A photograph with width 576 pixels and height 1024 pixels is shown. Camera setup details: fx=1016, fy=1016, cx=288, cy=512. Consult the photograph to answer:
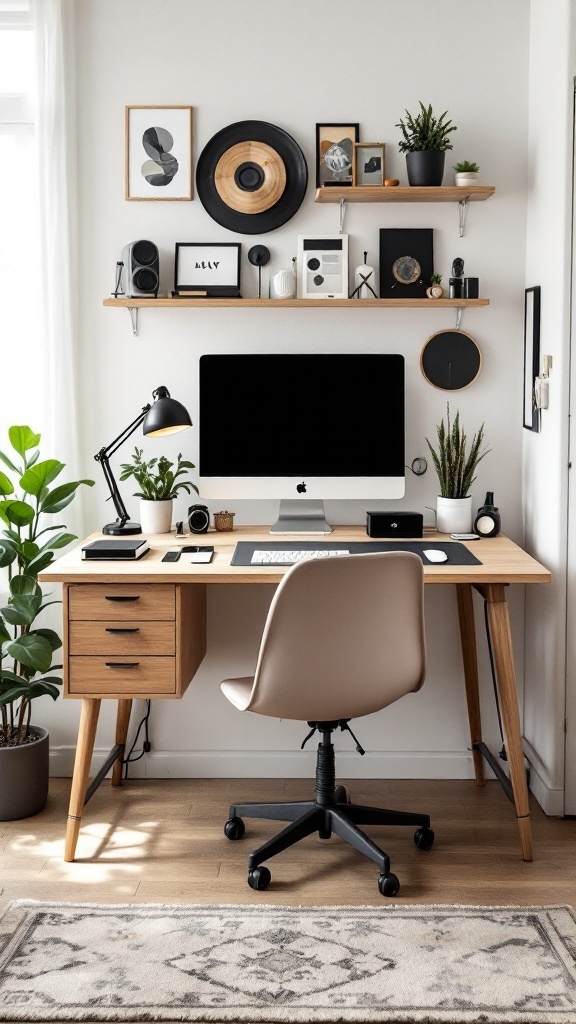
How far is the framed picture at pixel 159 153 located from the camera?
3.19m

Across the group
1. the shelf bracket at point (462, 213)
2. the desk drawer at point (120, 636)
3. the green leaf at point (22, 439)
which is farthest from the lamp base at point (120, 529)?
the shelf bracket at point (462, 213)

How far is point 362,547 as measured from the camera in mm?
2873

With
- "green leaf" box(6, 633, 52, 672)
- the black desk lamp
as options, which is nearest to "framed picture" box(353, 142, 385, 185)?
the black desk lamp

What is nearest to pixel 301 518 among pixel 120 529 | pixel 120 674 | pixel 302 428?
pixel 302 428

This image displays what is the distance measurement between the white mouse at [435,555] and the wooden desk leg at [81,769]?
98 cm

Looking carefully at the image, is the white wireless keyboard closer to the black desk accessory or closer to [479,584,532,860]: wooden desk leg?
the black desk accessory

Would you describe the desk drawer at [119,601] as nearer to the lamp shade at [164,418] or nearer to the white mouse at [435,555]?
the lamp shade at [164,418]

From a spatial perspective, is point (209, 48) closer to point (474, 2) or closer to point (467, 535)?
point (474, 2)

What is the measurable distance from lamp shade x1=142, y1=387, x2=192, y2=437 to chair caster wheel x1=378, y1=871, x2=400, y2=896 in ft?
4.28

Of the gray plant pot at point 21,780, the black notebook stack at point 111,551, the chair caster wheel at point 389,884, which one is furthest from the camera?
the gray plant pot at point 21,780

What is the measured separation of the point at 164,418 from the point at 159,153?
937mm

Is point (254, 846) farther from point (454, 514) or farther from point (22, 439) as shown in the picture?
point (22, 439)

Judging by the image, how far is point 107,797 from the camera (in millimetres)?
3186

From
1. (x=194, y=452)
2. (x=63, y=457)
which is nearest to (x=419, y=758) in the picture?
(x=194, y=452)
